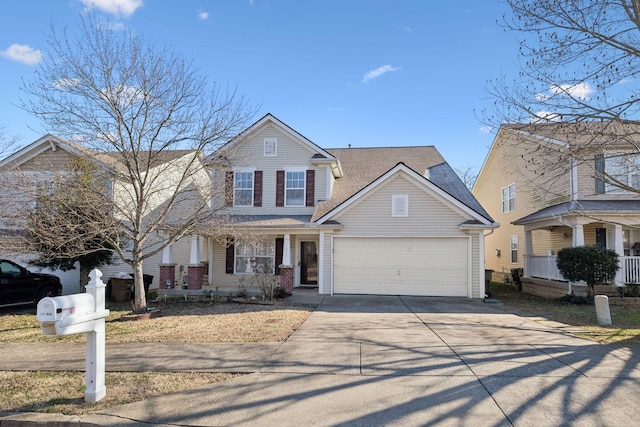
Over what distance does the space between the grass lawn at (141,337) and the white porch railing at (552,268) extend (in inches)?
406

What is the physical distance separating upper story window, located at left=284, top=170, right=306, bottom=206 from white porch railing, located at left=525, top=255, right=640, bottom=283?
33.7 ft

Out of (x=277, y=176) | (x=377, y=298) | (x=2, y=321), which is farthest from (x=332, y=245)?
(x=2, y=321)

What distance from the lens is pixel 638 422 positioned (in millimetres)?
4184

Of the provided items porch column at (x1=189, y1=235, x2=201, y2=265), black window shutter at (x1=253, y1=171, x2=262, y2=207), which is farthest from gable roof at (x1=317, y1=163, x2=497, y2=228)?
porch column at (x1=189, y1=235, x2=201, y2=265)

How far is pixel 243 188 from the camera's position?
55.9 ft

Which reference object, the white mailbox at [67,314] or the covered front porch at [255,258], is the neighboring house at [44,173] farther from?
the white mailbox at [67,314]

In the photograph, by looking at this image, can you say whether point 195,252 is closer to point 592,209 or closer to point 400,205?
point 400,205

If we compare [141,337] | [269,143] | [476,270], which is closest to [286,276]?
[269,143]

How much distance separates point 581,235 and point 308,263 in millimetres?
10505

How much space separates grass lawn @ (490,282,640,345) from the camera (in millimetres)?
8242

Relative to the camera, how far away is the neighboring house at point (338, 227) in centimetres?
1477

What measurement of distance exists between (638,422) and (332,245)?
11.5 metres

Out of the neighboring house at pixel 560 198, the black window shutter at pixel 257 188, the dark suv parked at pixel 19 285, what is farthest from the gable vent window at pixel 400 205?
the dark suv parked at pixel 19 285

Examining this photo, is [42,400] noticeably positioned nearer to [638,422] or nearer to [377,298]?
[638,422]
